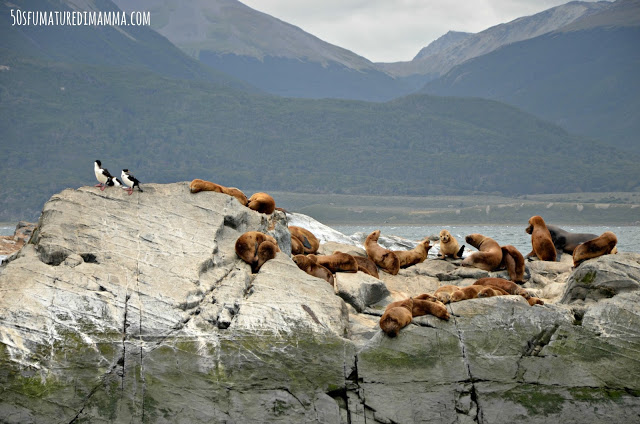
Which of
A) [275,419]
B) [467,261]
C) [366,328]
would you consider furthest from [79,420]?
[467,261]

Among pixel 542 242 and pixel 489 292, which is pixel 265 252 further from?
pixel 542 242

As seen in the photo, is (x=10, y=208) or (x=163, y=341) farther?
(x=10, y=208)

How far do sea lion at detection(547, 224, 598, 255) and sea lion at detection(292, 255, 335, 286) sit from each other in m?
6.78

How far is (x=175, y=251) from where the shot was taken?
11.7 meters

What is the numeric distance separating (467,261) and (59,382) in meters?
8.64

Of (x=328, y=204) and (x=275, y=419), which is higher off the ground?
(x=275, y=419)

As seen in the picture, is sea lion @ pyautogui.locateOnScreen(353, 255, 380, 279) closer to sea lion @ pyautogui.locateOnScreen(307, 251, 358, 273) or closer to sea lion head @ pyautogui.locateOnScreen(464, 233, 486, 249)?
sea lion @ pyautogui.locateOnScreen(307, 251, 358, 273)

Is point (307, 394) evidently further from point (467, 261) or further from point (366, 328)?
point (467, 261)

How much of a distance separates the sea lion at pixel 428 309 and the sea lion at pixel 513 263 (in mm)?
4392

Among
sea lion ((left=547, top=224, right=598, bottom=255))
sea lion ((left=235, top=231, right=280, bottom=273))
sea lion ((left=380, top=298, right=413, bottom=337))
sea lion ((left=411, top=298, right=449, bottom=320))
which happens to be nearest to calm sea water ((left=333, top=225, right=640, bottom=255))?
sea lion ((left=547, top=224, right=598, bottom=255))

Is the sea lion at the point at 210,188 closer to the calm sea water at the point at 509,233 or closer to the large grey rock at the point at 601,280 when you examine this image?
the large grey rock at the point at 601,280

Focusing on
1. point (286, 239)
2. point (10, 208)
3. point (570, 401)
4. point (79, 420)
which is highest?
point (286, 239)

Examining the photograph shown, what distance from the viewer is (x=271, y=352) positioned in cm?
1001

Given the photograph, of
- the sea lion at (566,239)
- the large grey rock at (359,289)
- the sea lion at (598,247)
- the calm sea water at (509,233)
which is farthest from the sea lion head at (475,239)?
the calm sea water at (509,233)
